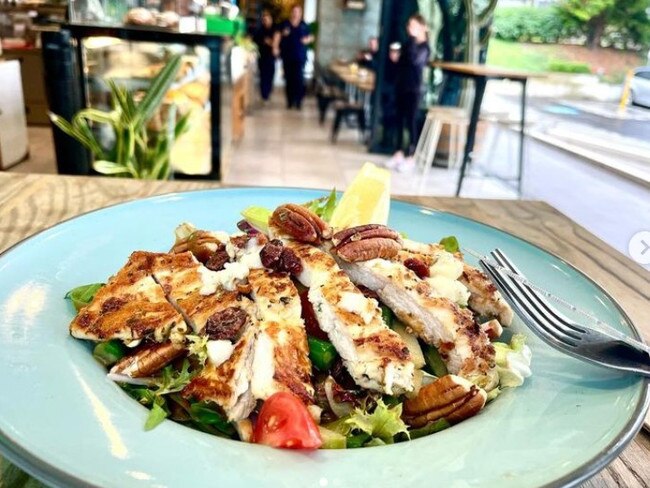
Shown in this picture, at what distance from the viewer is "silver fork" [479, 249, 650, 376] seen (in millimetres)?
760

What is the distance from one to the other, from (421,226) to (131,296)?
74 cm

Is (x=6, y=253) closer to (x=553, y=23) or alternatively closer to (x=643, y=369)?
(x=643, y=369)

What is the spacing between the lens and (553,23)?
3.75 meters

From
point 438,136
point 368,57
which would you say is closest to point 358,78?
point 368,57

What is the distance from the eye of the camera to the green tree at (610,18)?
275cm

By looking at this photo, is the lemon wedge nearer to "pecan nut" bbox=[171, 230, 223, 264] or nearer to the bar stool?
"pecan nut" bbox=[171, 230, 223, 264]

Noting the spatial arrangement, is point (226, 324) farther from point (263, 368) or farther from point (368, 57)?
point (368, 57)

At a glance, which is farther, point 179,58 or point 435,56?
point 435,56

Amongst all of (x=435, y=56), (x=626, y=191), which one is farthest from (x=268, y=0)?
(x=626, y=191)

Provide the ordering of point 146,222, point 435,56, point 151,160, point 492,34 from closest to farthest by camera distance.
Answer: point 146,222
point 151,160
point 492,34
point 435,56

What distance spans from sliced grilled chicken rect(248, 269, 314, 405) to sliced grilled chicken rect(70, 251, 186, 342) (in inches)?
5.1

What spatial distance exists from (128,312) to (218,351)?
7.0 inches

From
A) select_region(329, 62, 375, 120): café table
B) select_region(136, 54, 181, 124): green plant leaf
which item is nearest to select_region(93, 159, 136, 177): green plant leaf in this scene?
select_region(136, 54, 181, 124): green plant leaf

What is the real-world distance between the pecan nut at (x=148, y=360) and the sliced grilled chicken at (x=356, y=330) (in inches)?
8.8
